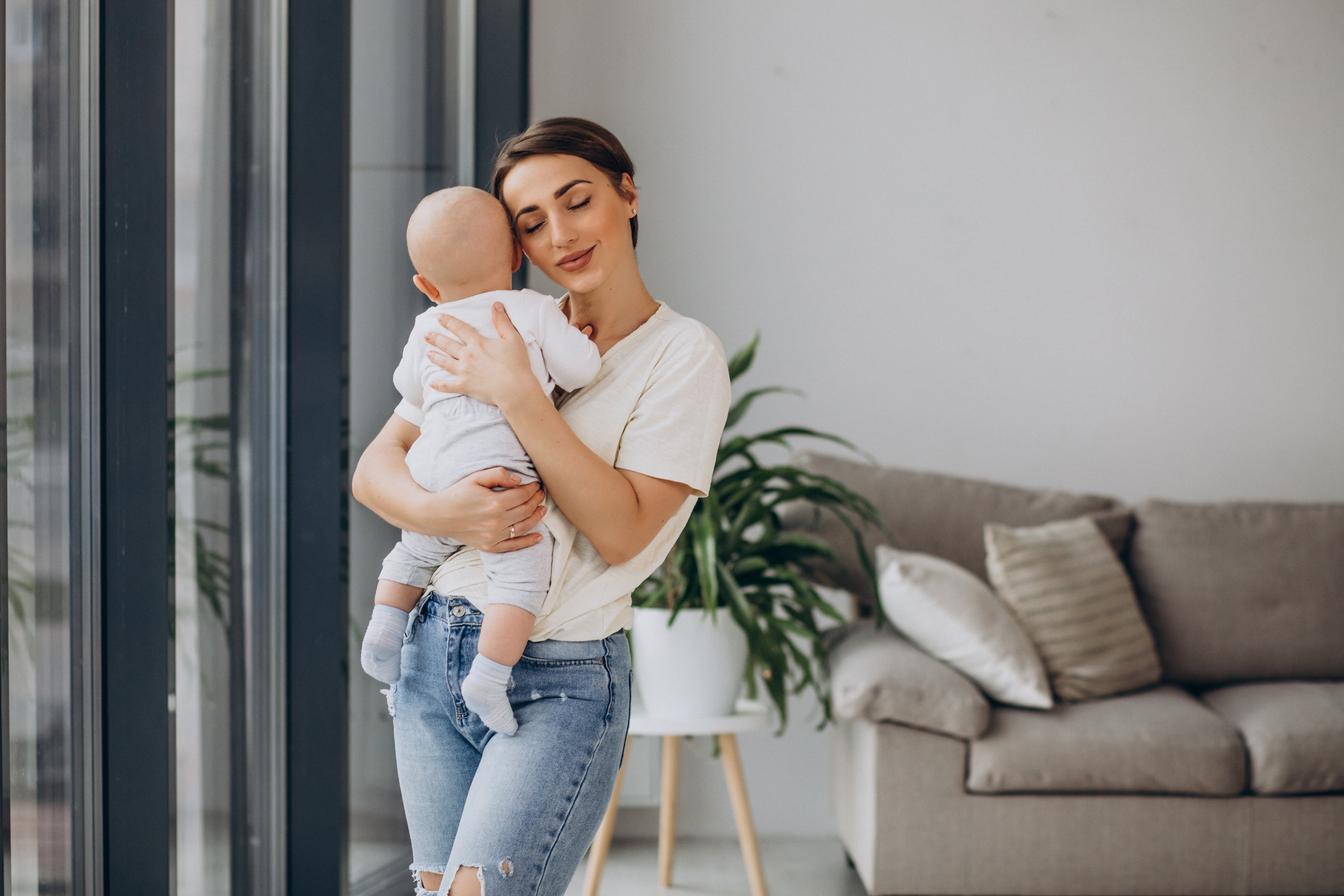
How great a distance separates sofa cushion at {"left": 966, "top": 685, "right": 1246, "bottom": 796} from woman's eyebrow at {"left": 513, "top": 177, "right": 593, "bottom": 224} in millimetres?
1704

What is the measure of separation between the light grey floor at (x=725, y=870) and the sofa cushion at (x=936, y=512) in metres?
0.71

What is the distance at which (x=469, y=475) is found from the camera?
94 centimetres

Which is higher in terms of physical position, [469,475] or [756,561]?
[469,475]

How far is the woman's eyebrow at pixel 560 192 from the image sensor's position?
3.32 feet

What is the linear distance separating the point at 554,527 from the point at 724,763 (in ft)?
5.05

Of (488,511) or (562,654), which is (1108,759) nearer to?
(562,654)

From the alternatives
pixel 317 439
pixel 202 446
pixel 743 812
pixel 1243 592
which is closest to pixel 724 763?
pixel 743 812

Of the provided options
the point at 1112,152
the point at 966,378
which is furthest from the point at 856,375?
the point at 1112,152

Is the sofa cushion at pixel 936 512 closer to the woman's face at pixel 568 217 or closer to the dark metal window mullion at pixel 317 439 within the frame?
the dark metal window mullion at pixel 317 439

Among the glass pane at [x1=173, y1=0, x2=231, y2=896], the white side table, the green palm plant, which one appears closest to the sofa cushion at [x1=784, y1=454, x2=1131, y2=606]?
the green palm plant

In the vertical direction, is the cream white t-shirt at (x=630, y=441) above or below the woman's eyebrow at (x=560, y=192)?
below

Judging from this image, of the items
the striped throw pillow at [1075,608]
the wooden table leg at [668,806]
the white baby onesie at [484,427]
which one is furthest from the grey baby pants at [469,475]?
the striped throw pillow at [1075,608]

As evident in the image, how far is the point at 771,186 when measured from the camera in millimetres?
3146

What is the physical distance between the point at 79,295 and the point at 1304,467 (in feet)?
10.8
